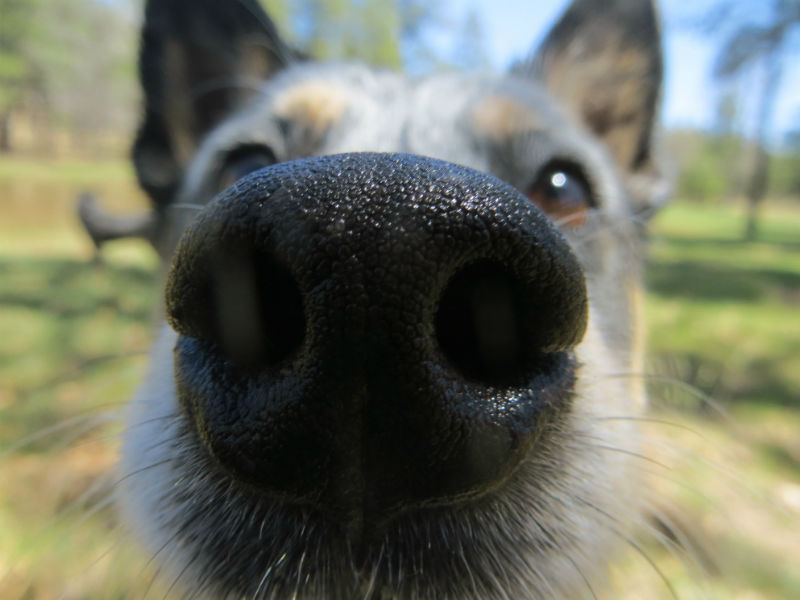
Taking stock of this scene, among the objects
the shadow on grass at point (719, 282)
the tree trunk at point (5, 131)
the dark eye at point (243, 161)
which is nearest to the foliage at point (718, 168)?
the shadow on grass at point (719, 282)

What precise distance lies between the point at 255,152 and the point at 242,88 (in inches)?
57.5

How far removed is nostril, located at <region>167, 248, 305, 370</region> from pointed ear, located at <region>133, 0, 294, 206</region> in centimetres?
331

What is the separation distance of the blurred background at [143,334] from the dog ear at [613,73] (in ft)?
2.01

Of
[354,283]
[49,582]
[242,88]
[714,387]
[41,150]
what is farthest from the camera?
[41,150]

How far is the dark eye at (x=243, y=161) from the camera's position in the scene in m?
3.06

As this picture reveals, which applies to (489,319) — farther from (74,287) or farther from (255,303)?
(74,287)

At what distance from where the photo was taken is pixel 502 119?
2.91m

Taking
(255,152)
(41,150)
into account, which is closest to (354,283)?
(255,152)

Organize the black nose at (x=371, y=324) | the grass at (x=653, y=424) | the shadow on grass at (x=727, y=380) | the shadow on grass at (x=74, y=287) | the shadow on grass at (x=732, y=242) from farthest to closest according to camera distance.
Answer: the shadow on grass at (x=732, y=242)
the shadow on grass at (x=74, y=287)
the shadow on grass at (x=727, y=380)
the grass at (x=653, y=424)
the black nose at (x=371, y=324)

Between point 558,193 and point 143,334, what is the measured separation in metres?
7.73

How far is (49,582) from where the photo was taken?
143 inches

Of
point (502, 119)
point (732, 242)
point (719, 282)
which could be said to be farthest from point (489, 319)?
point (732, 242)

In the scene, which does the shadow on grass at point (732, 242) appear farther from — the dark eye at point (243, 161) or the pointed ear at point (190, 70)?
the dark eye at point (243, 161)

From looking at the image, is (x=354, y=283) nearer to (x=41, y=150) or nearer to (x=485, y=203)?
(x=485, y=203)
